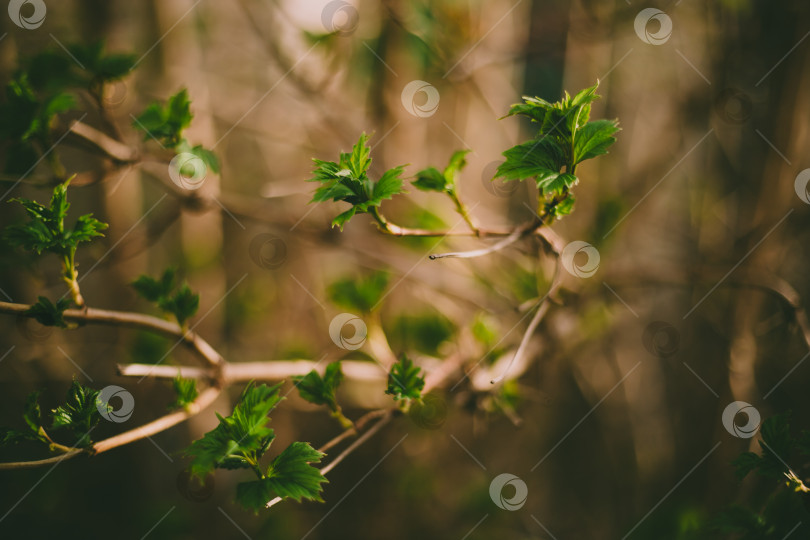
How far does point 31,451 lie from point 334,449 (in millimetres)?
940

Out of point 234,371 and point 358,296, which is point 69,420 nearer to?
point 234,371

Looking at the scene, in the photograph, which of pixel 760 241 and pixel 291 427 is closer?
pixel 760 241

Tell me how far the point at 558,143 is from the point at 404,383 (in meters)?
0.33

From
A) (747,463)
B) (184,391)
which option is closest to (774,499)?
(747,463)

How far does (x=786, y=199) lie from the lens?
0.97 metres

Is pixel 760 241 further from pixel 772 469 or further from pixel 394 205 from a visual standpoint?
pixel 394 205

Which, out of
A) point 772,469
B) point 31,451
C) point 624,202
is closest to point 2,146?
point 31,451
